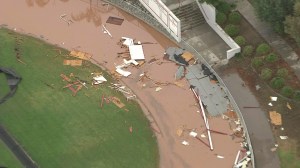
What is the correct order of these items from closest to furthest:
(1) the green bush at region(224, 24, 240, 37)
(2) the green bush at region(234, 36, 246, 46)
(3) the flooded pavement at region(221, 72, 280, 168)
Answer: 1. (3) the flooded pavement at region(221, 72, 280, 168)
2. (2) the green bush at region(234, 36, 246, 46)
3. (1) the green bush at region(224, 24, 240, 37)

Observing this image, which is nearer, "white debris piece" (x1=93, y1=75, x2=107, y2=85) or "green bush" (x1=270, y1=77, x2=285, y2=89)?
"green bush" (x1=270, y1=77, x2=285, y2=89)

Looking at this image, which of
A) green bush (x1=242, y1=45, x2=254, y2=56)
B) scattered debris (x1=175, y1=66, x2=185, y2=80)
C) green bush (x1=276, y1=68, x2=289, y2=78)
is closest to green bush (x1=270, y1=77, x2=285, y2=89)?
green bush (x1=276, y1=68, x2=289, y2=78)

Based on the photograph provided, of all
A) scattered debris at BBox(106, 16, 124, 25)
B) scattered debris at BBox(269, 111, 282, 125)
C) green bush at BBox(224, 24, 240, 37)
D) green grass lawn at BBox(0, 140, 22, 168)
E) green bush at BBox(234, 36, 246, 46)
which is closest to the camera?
green grass lawn at BBox(0, 140, 22, 168)

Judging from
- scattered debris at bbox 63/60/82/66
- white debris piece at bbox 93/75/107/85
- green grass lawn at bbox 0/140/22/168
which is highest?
scattered debris at bbox 63/60/82/66

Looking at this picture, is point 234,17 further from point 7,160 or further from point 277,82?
point 7,160

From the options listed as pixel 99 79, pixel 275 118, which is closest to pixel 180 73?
pixel 99 79

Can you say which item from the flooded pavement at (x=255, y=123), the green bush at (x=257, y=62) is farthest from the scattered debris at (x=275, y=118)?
the green bush at (x=257, y=62)

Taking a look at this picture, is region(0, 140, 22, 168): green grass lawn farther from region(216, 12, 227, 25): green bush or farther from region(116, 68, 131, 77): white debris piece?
region(216, 12, 227, 25): green bush

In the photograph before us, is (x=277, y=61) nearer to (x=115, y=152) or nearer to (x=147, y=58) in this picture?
(x=147, y=58)
